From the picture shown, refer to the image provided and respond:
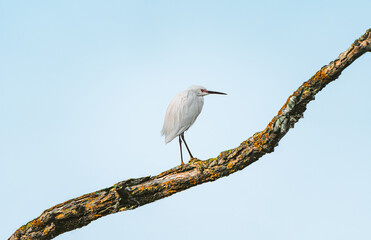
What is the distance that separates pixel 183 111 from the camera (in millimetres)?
6926

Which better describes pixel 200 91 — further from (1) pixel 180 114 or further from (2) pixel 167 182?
(2) pixel 167 182

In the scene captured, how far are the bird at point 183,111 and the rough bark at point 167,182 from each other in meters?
1.67

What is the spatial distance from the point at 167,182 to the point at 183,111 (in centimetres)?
208

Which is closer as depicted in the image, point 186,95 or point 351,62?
point 351,62

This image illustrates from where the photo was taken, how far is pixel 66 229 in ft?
16.5

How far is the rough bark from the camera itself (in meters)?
4.63

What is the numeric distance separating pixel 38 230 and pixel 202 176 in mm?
1968

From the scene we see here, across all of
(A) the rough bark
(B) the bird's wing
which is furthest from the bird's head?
(A) the rough bark

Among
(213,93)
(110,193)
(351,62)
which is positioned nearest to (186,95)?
(213,93)

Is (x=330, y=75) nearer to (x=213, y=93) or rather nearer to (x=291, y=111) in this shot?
(x=291, y=111)

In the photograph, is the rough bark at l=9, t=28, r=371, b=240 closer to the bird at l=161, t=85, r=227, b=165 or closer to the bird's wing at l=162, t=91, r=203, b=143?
the bird at l=161, t=85, r=227, b=165

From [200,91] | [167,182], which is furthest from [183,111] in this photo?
[167,182]

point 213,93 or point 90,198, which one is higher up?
point 213,93

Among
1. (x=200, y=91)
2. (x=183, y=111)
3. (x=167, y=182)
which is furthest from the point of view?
(x=200, y=91)
